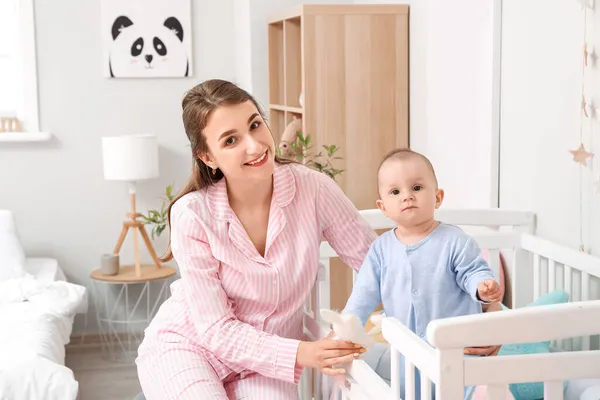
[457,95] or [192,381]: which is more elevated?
[457,95]

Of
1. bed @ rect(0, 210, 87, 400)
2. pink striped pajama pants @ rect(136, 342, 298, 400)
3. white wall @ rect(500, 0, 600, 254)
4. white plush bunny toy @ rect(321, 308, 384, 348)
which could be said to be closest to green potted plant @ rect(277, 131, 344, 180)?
white wall @ rect(500, 0, 600, 254)

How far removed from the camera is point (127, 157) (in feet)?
13.2

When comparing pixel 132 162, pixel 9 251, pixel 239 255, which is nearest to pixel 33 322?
pixel 9 251

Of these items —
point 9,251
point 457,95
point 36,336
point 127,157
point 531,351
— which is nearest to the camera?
point 531,351

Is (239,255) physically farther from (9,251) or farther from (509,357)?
(9,251)

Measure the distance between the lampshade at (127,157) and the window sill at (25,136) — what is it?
0.36m

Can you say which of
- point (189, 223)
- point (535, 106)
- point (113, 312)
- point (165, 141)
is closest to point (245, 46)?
point (165, 141)

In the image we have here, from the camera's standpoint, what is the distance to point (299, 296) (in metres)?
1.83

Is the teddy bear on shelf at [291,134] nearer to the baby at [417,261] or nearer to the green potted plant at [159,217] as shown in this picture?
the green potted plant at [159,217]

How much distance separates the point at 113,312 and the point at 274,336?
2872 millimetres

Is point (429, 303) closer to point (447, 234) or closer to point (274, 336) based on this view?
point (447, 234)

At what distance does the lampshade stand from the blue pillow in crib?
2.46 meters

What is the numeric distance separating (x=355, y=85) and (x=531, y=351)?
1.67 metres

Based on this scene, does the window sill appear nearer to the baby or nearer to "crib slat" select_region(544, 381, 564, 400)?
the baby
